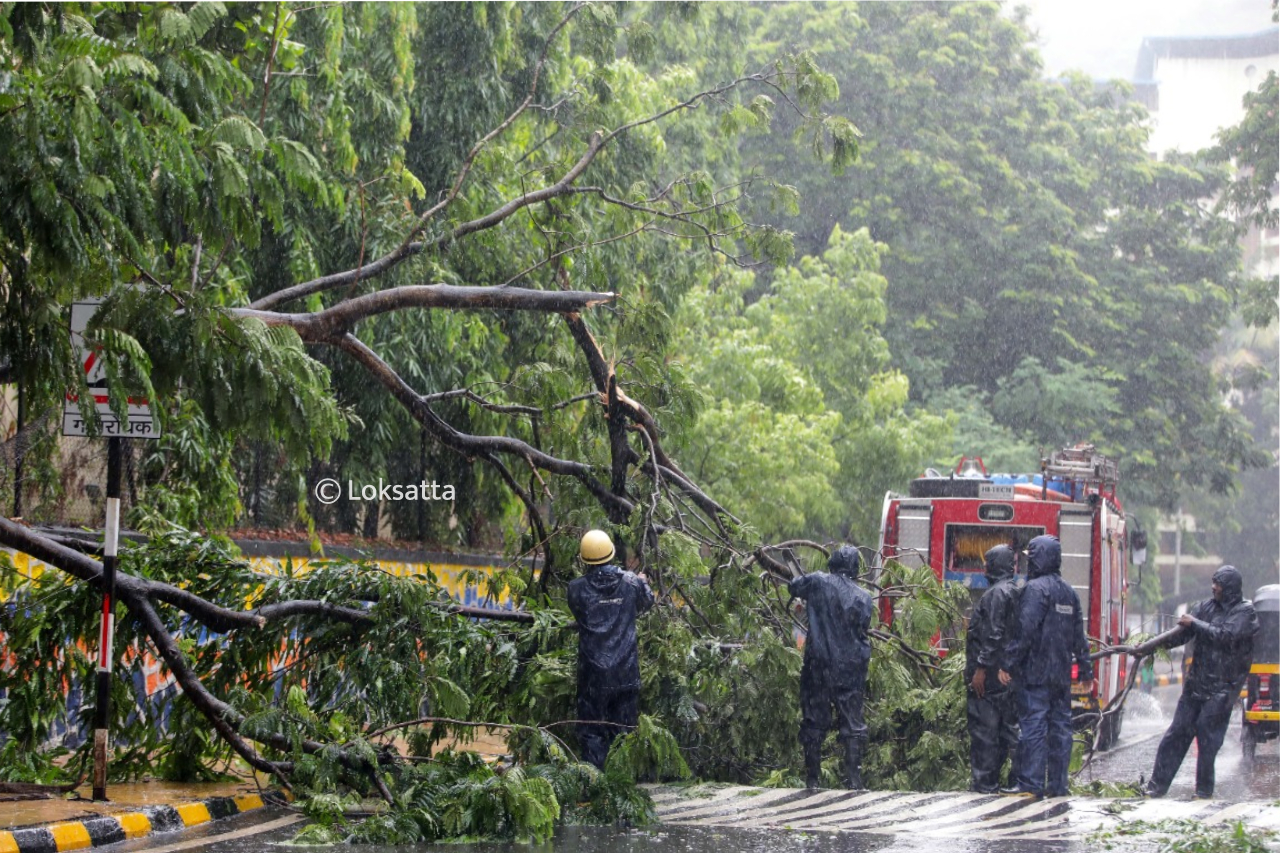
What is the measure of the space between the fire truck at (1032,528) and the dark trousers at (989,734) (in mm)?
Answer: 4302

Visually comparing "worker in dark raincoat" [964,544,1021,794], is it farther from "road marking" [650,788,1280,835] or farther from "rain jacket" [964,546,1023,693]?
"road marking" [650,788,1280,835]

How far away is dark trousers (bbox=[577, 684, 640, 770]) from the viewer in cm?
921

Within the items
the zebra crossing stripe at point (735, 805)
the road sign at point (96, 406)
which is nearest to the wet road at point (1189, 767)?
the zebra crossing stripe at point (735, 805)

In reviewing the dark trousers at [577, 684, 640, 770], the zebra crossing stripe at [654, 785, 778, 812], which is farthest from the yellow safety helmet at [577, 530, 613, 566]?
the zebra crossing stripe at [654, 785, 778, 812]

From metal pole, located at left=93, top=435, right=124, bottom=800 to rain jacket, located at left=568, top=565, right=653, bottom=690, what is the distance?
8.61ft

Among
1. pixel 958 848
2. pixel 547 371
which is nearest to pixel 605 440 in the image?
pixel 547 371

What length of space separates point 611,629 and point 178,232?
336 centimetres

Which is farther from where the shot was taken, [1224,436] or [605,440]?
[1224,436]

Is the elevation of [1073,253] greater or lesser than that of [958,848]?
greater

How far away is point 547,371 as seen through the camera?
1226cm

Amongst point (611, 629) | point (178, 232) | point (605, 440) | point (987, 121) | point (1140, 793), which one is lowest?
point (1140, 793)

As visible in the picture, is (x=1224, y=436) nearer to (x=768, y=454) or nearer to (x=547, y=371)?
A: (x=768, y=454)

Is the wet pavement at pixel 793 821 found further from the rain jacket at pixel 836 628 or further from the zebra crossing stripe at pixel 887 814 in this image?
the rain jacket at pixel 836 628

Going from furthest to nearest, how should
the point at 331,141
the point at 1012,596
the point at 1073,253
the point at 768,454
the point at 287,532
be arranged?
the point at 1073,253
the point at 768,454
the point at 287,532
the point at 331,141
the point at 1012,596
